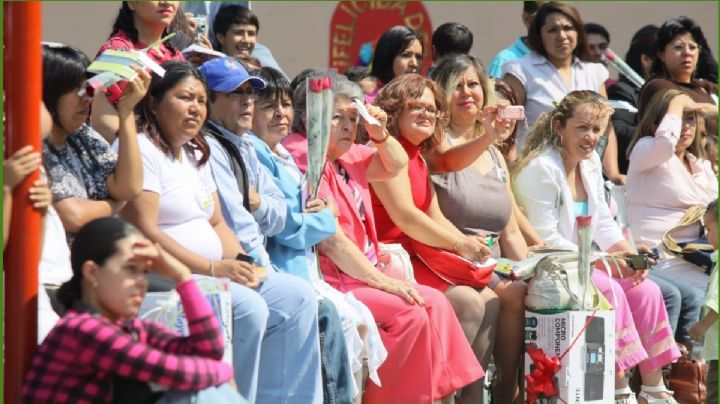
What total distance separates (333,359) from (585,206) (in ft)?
7.25

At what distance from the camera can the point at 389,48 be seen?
759 cm

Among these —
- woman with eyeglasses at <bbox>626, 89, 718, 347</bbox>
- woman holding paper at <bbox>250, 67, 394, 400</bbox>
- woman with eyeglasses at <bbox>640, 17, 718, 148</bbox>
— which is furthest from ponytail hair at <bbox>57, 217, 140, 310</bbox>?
woman with eyeglasses at <bbox>640, 17, 718, 148</bbox>

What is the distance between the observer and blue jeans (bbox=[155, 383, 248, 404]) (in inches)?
159

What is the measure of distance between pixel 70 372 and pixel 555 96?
15.8ft

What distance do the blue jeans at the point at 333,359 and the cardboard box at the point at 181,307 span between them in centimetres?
86

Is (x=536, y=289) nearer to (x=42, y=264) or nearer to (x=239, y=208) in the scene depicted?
(x=239, y=208)

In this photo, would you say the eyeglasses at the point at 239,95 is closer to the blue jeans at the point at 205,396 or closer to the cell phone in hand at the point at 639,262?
the blue jeans at the point at 205,396

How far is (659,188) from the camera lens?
791cm

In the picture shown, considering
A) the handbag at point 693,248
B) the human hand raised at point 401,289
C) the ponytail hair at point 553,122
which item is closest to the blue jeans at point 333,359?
the human hand raised at point 401,289

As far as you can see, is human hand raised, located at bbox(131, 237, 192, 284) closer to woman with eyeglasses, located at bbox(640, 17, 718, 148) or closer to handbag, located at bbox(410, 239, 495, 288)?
handbag, located at bbox(410, 239, 495, 288)

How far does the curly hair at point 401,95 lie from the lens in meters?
6.39

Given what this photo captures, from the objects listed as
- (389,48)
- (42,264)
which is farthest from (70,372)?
(389,48)

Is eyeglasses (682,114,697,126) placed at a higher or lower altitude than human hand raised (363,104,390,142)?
lower

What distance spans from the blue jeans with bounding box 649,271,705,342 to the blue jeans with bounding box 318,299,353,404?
2414 mm
